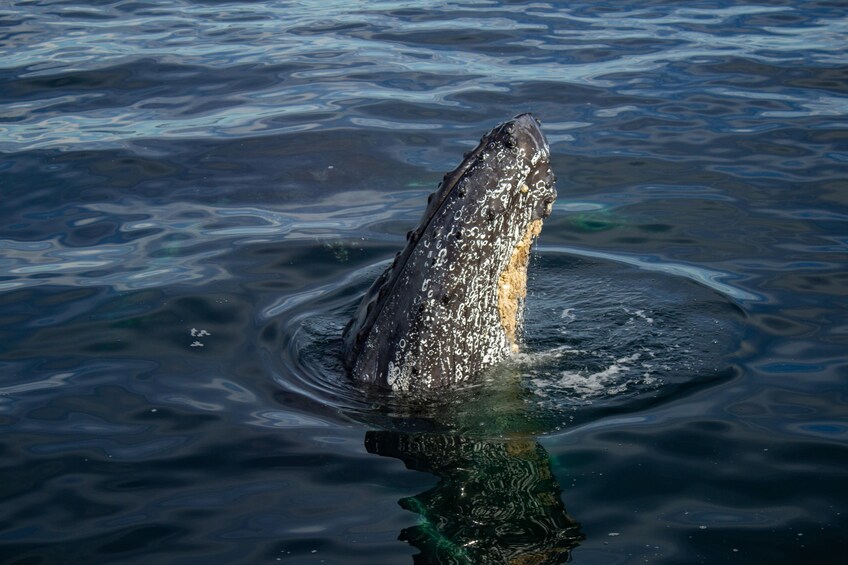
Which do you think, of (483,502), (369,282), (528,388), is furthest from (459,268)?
(369,282)

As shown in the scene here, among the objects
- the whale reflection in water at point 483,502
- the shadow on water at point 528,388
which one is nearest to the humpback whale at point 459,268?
the shadow on water at point 528,388

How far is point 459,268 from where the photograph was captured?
21.3 feet

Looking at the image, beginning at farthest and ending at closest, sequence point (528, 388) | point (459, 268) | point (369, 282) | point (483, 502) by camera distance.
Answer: point (369, 282)
point (528, 388)
point (459, 268)
point (483, 502)

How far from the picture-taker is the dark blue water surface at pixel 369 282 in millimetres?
5664

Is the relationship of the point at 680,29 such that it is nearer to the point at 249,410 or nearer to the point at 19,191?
the point at 19,191

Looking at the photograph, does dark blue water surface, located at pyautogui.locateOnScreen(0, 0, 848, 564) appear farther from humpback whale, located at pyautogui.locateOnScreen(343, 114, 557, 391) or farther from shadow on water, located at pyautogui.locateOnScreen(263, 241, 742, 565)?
humpback whale, located at pyautogui.locateOnScreen(343, 114, 557, 391)

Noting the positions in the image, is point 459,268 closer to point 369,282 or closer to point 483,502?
point 483,502

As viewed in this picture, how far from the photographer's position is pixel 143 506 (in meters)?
5.84

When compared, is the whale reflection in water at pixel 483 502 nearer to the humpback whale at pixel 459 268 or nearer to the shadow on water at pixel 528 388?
the shadow on water at pixel 528 388

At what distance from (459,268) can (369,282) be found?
252 cm

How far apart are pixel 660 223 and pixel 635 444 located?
4275mm

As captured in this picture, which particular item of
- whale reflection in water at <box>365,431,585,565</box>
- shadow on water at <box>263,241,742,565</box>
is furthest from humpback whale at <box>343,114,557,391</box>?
whale reflection in water at <box>365,431,585,565</box>

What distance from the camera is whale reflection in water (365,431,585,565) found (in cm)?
523

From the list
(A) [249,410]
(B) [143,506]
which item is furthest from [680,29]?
(B) [143,506]
